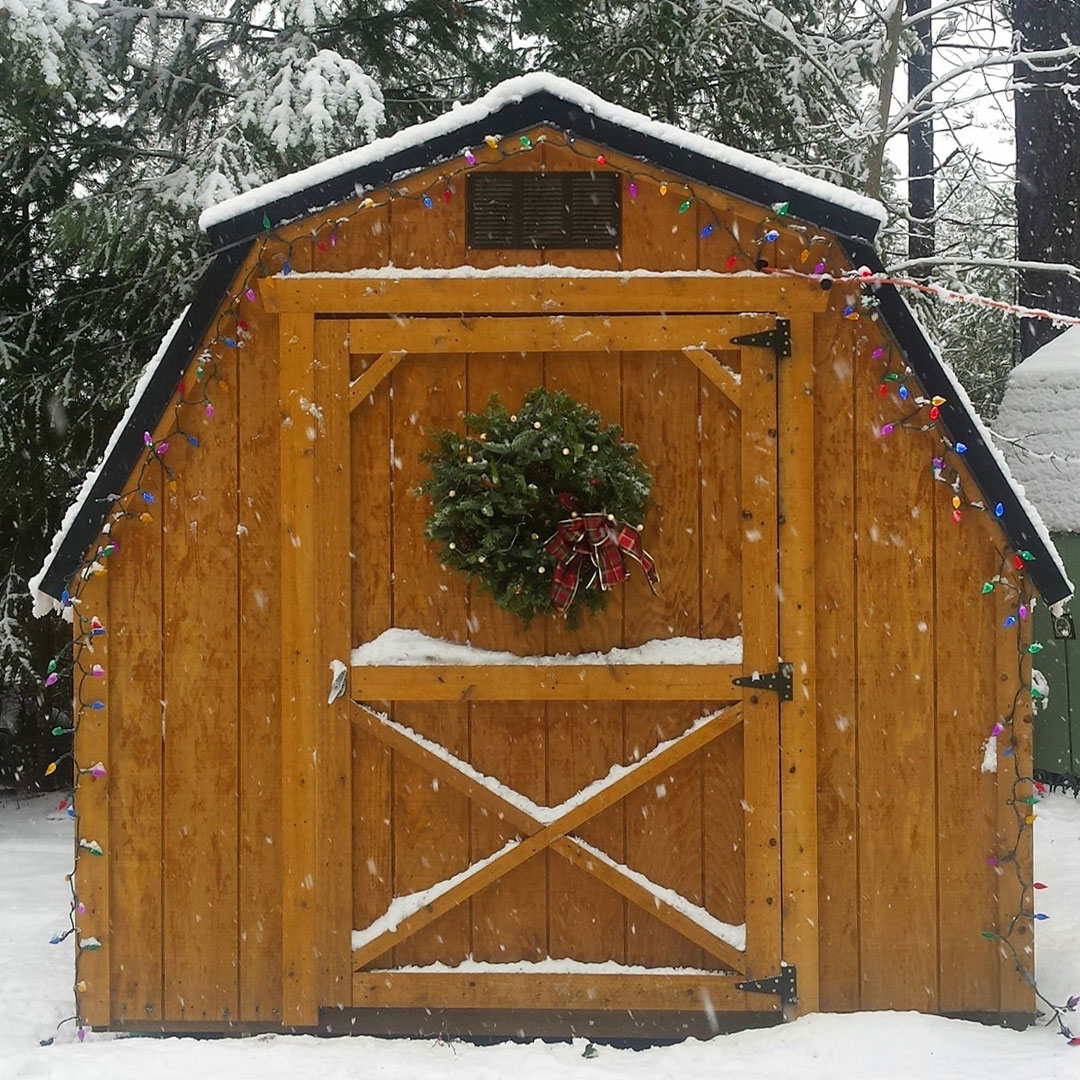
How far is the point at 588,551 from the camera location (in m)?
3.60

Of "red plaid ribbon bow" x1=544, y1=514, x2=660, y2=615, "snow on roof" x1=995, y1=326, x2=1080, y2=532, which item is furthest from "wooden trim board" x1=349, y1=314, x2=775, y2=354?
"snow on roof" x1=995, y1=326, x2=1080, y2=532

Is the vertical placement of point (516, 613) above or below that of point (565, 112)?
below

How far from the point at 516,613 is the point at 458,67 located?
6354 mm

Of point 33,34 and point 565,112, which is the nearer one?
point 565,112

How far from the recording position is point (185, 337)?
3955 millimetres

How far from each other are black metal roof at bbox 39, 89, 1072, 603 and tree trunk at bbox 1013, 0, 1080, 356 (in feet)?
19.1

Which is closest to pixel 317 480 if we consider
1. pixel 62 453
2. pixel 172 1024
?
pixel 172 1024

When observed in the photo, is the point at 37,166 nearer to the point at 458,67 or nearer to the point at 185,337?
the point at 458,67

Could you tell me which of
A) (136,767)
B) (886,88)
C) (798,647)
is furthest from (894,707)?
(886,88)

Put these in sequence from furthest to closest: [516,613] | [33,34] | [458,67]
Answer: [458,67], [33,34], [516,613]

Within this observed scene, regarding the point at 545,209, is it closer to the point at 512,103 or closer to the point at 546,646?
the point at 512,103

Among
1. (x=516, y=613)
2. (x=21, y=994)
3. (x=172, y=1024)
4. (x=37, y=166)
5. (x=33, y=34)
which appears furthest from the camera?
(x=37, y=166)

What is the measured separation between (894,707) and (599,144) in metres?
2.25

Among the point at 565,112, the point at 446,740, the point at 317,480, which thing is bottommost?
the point at 446,740
